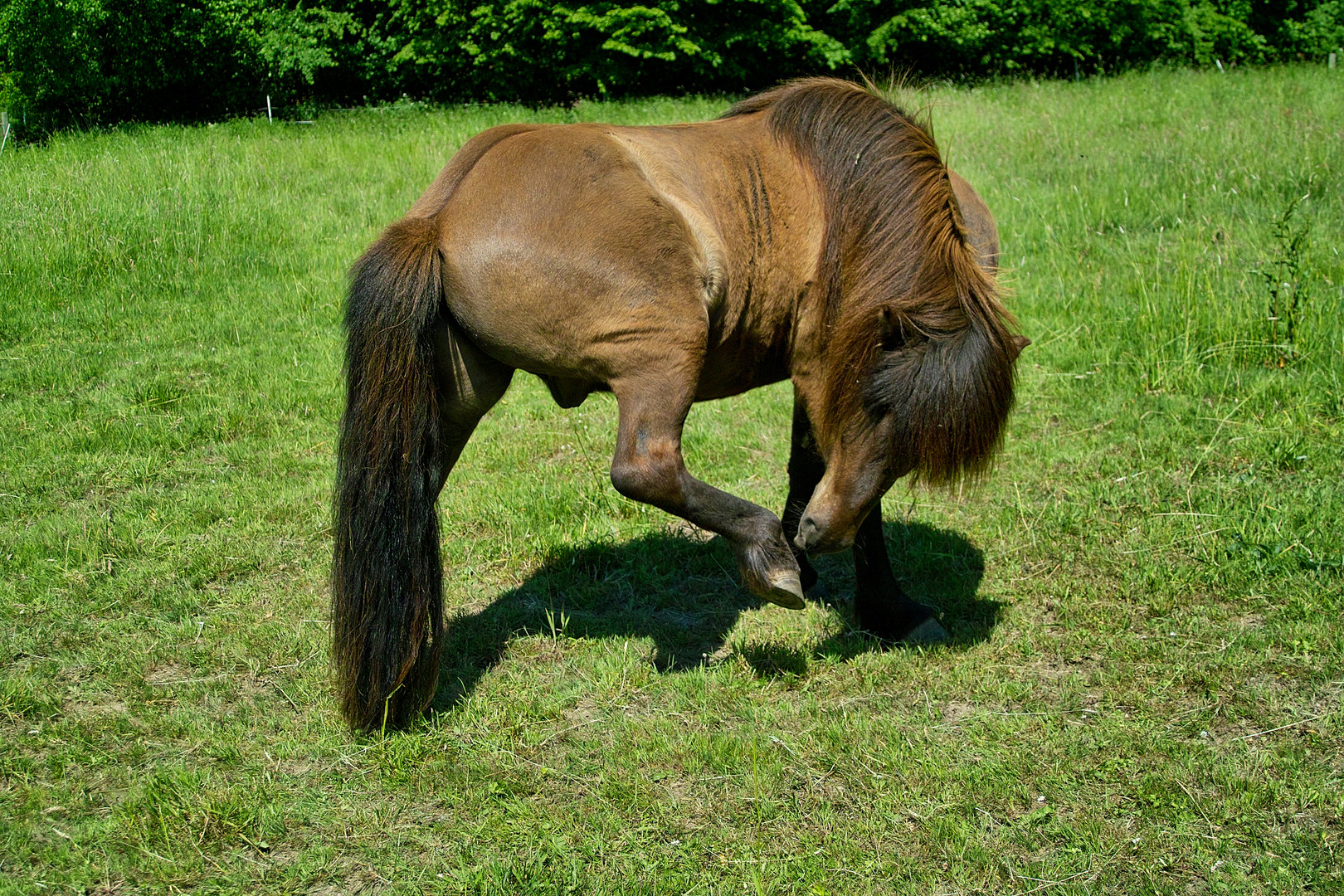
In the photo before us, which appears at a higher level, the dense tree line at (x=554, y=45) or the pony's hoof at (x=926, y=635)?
the dense tree line at (x=554, y=45)

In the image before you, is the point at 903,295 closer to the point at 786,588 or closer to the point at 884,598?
the point at 786,588

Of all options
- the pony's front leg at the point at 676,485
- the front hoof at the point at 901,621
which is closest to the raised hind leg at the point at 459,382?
the pony's front leg at the point at 676,485

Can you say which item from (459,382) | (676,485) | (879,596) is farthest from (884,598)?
(459,382)

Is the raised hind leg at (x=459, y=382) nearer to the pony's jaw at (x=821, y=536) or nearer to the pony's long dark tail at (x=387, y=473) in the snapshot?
the pony's long dark tail at (x=387, y=473)

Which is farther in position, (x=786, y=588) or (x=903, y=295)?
(x=903, y=295)

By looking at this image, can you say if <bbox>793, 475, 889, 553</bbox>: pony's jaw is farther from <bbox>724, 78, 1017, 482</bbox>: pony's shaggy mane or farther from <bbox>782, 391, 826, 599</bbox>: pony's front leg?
<bbox>782, 391, 826, 599</bbox>: pony's front leg

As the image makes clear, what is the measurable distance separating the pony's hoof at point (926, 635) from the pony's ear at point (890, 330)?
1.30 meters

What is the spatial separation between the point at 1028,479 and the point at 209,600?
4060 millimetres

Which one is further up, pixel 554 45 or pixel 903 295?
pixel 554 45

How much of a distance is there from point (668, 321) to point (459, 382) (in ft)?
2.54

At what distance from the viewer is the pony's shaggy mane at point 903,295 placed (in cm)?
336

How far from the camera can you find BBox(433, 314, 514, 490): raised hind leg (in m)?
3.34

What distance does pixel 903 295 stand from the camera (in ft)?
11.5

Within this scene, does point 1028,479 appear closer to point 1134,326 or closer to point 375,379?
point 1134,326
